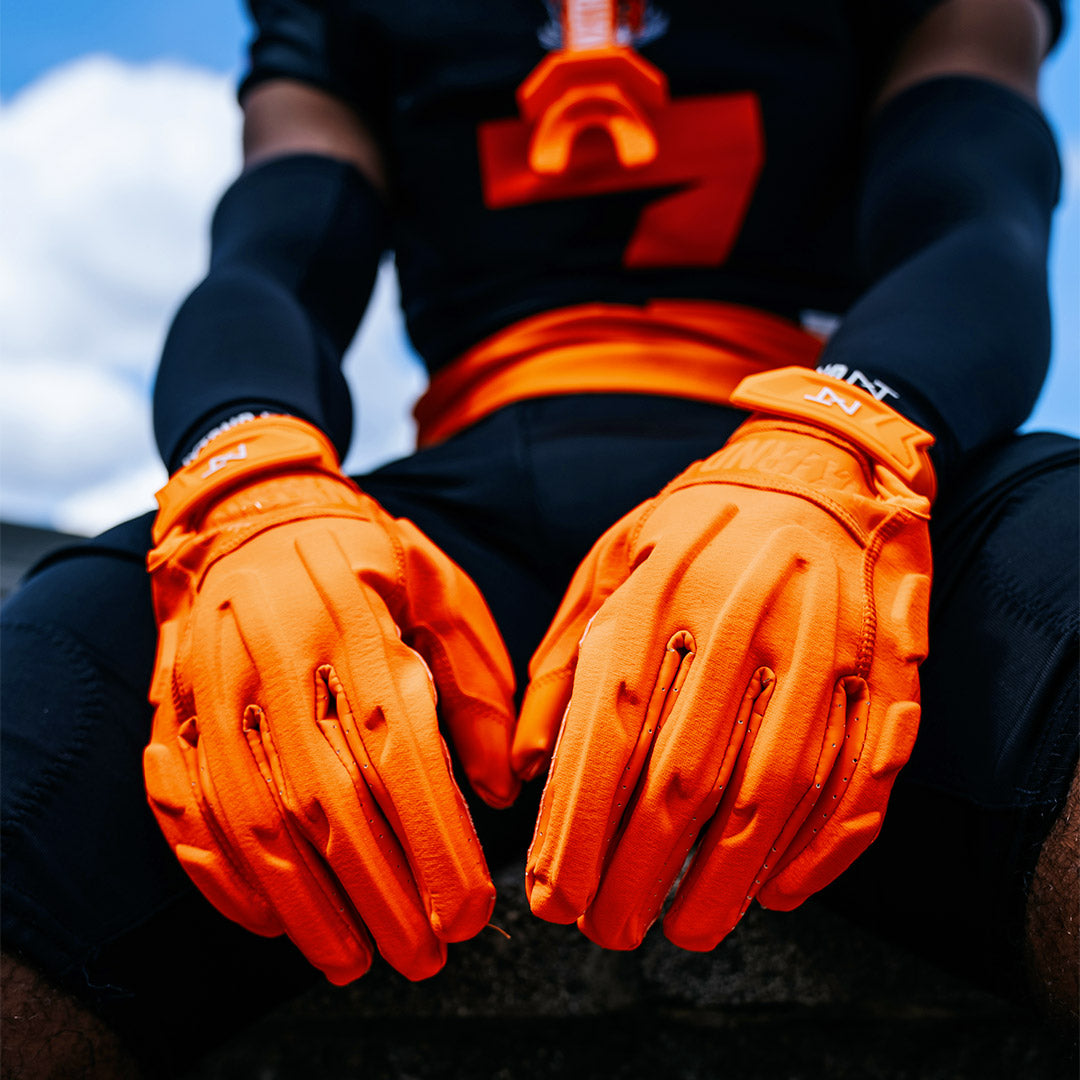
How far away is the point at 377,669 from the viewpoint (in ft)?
1.87

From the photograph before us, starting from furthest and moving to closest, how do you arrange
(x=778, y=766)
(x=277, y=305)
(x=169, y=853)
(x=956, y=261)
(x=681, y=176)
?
(x=681, y=176), (x=277, y=305), (x=956, y=261), (x=169, y=853), (x=778, y=766)

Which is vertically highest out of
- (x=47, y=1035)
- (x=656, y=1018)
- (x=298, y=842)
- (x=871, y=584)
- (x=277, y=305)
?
(x=277, y=305)

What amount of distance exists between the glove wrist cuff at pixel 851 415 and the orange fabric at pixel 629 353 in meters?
0.25

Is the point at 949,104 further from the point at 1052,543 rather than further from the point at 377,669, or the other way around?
the point at 377,669

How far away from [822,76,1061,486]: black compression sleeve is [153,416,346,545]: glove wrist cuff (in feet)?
1.35

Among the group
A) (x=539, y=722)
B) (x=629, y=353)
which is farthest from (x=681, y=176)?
(x=539, y=722)

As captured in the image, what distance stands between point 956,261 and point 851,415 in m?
0.26

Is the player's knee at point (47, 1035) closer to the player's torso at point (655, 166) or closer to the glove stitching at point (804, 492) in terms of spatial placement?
the glove stitching at point (804, 492)

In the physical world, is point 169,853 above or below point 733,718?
below

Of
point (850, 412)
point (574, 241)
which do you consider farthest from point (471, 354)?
point (850, 412)

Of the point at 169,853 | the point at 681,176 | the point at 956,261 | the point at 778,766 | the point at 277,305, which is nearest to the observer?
the point at 778,766

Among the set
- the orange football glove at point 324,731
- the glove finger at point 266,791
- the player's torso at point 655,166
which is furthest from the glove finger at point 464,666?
the player's torso at point 655,166

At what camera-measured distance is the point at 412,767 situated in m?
0.54

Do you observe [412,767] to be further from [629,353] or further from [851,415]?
[629,353]
